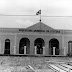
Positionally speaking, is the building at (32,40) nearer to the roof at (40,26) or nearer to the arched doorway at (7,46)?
the arched doorway at (7,46)

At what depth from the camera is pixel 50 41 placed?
28094mm

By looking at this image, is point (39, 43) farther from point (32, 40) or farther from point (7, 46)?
point (7, 46)

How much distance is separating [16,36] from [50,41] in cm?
534

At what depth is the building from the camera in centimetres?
2653

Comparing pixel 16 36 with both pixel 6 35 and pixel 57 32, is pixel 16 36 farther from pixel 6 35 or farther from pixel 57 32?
pixel 57 32

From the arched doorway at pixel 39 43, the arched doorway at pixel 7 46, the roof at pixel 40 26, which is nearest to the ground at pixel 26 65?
the arched doorway at pixel 7 46

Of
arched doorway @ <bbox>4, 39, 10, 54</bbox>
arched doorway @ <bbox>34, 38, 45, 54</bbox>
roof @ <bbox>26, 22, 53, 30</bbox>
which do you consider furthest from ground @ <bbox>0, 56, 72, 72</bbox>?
roof @ <bbox>26, 22, 53, 30</bbox>

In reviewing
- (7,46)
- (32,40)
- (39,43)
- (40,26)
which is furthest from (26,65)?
(40,26)

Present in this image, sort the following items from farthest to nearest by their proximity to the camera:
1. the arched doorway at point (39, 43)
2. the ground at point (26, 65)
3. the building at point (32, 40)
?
the arched doorway at point (39, 43) → the building at point (32, 40) → the ground at point (26, 65)

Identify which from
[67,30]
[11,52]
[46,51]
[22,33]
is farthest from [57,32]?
[11,52]

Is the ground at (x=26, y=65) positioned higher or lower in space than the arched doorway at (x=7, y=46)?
lower

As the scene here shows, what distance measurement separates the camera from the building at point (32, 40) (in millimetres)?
26531

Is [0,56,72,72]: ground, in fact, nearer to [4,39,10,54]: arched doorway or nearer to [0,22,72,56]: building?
[0,22,72,56]: building

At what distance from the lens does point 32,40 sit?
26.8 meters
